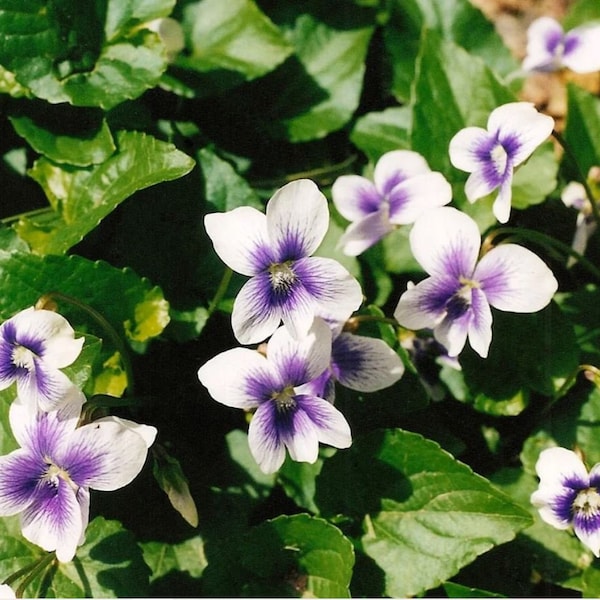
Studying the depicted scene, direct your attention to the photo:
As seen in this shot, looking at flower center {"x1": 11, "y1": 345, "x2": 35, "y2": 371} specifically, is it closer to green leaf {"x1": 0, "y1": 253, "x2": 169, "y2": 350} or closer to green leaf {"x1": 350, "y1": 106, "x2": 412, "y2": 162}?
green leaf {"x1": 0, "y1": 253, "x2": 169, "y2": 350}

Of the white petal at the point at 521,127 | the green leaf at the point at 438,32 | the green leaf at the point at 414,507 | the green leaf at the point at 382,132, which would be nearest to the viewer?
the white petal at the point at 521,127

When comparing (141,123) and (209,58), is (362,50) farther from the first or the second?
(141,123)

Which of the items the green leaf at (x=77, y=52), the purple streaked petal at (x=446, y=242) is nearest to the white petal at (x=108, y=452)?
the purple streaked petal at (x=446, y=242)

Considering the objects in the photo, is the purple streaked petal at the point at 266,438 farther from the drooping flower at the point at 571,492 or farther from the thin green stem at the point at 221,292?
the drooping flower at the point at 571,492

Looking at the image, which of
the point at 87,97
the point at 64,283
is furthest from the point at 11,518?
the point at 87,97

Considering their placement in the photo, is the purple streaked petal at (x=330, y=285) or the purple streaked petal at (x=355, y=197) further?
the purple streaked petal at (x=355, y=197)

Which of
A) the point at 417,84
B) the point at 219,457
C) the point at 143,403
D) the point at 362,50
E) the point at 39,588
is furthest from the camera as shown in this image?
the point at 362,50

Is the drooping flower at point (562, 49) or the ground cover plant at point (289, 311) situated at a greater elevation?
the drooping flower at point (562, 49)

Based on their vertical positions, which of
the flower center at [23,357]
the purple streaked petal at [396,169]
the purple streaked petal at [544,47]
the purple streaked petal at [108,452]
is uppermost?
the purple streaked petal at [544,47]
